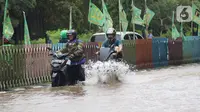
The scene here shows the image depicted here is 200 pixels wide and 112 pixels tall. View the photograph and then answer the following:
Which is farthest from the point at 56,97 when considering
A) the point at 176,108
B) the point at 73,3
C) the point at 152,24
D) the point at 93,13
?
the point at 152,24

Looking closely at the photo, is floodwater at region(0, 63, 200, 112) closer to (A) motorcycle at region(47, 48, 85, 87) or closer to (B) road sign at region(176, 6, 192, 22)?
(A) motorcycle at region(47, 48, 85, 87)

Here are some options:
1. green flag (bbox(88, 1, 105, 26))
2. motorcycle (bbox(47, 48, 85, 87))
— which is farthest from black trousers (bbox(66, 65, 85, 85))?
green flag (bbox(88, 1, 105, 26))

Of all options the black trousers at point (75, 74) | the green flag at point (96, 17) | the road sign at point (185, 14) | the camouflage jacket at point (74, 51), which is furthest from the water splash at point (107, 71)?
the road sign at point (185, 14)

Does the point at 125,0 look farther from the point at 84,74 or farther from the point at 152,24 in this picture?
the point at 84,74

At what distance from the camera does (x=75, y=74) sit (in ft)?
43.3

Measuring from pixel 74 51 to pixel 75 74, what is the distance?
683 mm

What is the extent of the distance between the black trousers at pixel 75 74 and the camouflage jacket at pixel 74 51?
242mm

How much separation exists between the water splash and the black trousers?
2.41 feet

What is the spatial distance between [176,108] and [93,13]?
12.5 m

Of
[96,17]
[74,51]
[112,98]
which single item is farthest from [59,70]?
[96,17]

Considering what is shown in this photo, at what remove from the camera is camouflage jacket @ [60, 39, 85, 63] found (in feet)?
42.1

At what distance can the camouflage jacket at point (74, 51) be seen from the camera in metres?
12.8

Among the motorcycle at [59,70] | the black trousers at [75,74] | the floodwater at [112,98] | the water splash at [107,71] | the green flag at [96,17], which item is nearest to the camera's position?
the floodwater at [112,98]

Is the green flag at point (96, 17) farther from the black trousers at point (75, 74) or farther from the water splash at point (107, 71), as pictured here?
the black trousers at point (75, 74)
